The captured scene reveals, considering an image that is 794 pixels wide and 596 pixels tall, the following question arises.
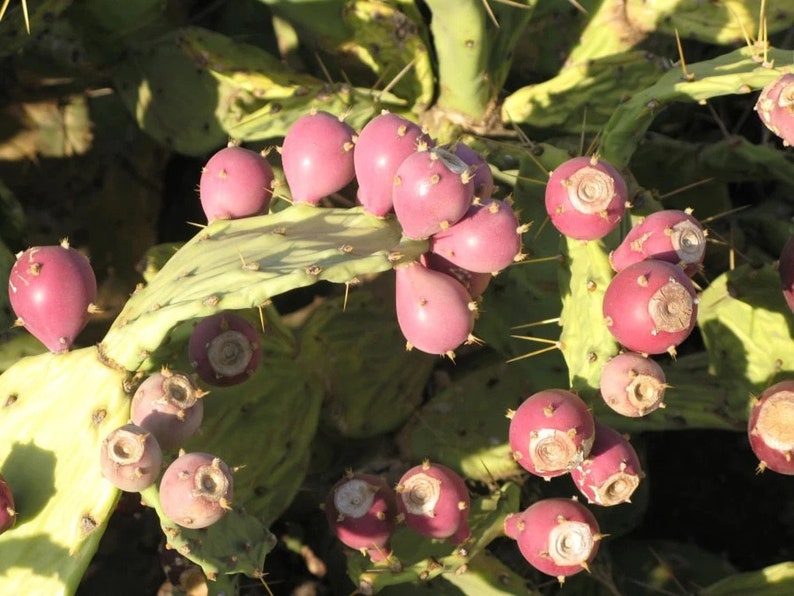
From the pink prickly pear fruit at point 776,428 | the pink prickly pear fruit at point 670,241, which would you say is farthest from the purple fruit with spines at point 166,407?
the pink prickly pear fruit at point 776,428

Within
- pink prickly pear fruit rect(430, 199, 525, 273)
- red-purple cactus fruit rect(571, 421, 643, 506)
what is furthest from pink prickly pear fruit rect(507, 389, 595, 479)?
pink prickly pear fruit rect(430, 199, 525, 273)

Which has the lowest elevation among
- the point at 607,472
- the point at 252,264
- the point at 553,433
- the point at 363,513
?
the point at 363,513

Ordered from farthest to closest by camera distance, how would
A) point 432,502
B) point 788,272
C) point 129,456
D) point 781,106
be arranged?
1. point 788,272
2. point 432,502
3. point 781,106
4. point 129,456

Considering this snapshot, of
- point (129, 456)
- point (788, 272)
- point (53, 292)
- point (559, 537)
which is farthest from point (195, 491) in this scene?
point (788, 272)

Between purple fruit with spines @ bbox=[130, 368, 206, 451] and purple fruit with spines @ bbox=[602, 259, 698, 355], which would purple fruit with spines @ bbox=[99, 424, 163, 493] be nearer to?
purple fruit with spines @ bbox=[130, 368, 206, 451]

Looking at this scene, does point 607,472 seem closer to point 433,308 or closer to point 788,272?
point 433,308

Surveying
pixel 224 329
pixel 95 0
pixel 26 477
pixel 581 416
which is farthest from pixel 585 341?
pixel 95 0

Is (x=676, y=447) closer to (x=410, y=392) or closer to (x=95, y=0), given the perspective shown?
(x=410, y=392)
